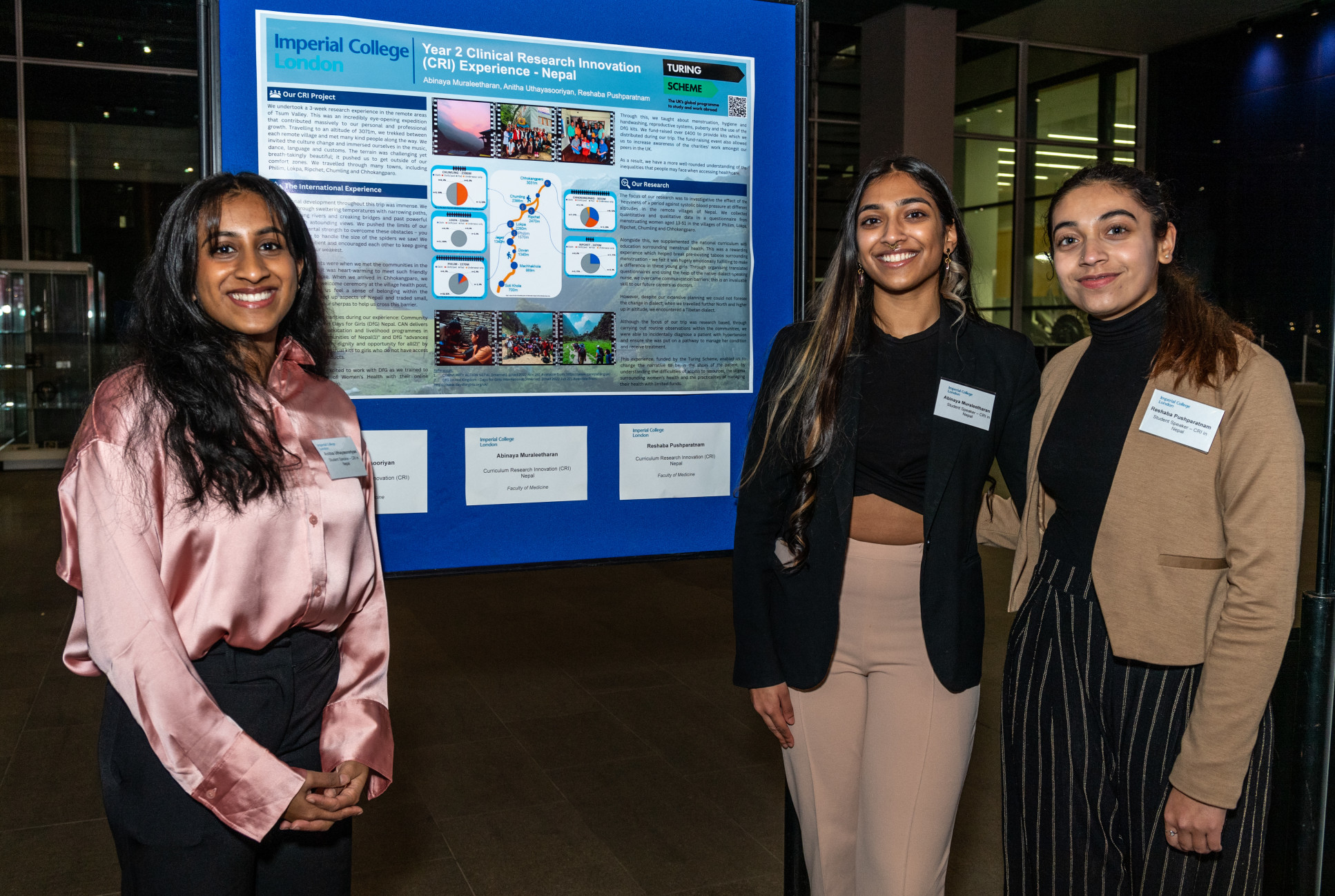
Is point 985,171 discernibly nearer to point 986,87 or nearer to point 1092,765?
point 986,87

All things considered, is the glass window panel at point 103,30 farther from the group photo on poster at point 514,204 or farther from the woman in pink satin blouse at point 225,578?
the woman in pink satin blouse at point 225,578

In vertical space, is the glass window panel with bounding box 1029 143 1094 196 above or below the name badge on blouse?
above

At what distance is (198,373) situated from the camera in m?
1.48

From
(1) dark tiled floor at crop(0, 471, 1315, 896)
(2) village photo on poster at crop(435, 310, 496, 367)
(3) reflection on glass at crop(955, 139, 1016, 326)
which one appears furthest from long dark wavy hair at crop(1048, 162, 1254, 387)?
(3) reflection on glass at crop(955, 139, 1016, 326)

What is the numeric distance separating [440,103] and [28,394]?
42.3 feet

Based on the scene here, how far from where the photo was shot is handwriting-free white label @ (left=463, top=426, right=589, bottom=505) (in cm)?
222

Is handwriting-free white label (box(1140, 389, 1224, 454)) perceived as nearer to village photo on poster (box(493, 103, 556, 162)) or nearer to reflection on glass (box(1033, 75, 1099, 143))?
village photo on poster (box(493, 103, 556, 162))

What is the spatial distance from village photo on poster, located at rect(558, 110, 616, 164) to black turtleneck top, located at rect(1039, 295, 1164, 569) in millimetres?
1096

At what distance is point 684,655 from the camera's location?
5262 millimetres

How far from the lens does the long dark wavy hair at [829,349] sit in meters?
1.91

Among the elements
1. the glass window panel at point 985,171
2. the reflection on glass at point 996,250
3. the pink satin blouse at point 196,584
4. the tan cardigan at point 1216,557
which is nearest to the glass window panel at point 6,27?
the glass window panel at point 985,171

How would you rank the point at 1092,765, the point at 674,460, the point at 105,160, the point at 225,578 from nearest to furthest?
1. the point at 225,578
2. the point at 1092,765
3. the point at 674,460
4. the point at 105,160

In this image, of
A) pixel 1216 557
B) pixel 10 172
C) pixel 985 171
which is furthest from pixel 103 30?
pixel 1216 557

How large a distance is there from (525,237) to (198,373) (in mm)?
890
